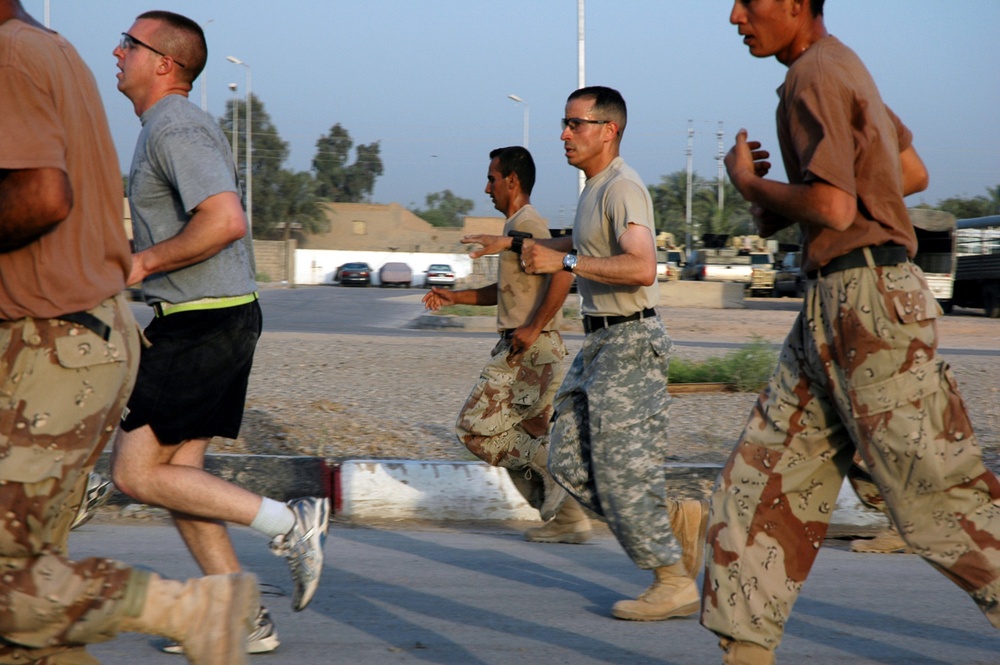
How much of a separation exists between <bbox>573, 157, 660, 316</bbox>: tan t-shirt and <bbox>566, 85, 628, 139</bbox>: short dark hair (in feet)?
0.71

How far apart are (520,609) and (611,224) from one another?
5.08ft

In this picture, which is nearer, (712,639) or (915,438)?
(915,438)

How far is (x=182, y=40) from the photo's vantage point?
12.1ft

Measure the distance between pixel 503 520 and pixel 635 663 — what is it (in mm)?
2553

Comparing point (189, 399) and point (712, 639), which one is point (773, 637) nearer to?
point (712, 639)

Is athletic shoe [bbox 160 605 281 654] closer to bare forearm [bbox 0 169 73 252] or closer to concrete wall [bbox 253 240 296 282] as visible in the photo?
bare forearm [bbox 0 169 73 252]

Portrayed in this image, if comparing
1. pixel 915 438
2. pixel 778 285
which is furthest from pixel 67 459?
pixel 778 285

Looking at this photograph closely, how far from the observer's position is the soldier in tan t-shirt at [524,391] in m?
5.38

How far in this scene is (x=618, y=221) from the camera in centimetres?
432

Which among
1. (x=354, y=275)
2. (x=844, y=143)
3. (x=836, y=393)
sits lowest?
(x=354, y=275)

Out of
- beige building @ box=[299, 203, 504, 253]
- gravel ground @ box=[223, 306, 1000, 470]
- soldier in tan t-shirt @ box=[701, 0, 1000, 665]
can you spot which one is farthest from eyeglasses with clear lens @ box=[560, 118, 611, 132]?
beige building @ box=[299, 203, 504, 253]

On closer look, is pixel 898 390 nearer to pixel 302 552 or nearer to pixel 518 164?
pixel 302 552

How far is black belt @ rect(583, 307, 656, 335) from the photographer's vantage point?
4352 mm

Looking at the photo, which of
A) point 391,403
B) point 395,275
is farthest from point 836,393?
point 395,275
